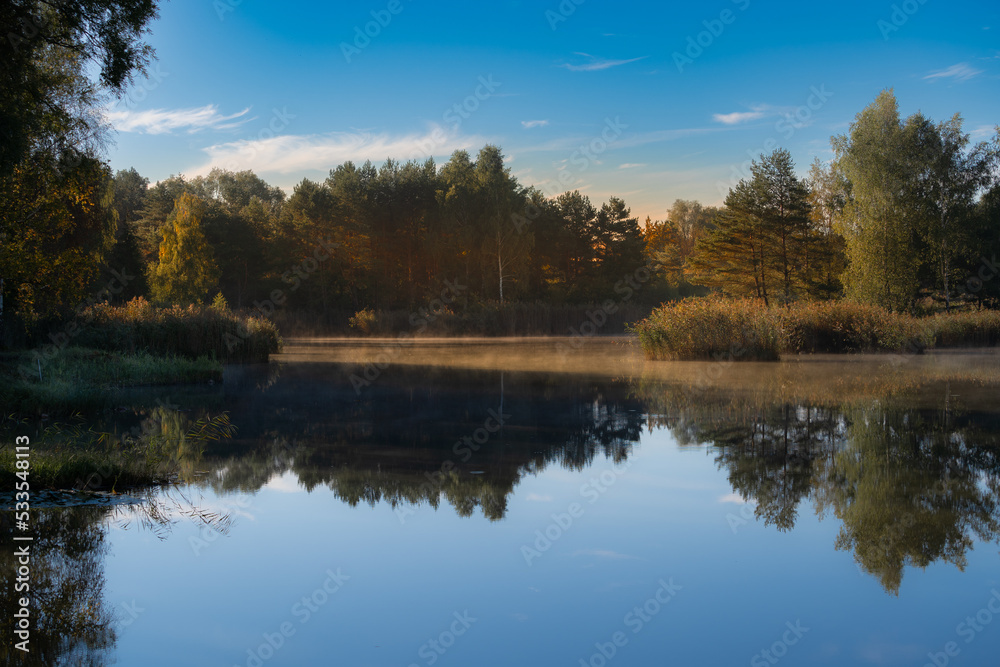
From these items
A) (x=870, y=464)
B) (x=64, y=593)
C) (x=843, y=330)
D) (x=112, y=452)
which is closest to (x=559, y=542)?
(x=64, y=593)

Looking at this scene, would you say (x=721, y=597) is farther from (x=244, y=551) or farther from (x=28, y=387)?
(x=28, y=387)

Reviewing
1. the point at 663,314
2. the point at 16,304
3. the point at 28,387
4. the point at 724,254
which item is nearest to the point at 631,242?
the point at 724,254

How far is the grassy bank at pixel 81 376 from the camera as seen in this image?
38.0 ft

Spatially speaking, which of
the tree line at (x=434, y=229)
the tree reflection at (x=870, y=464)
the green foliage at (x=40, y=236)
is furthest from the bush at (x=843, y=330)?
the green foliage at (x=40, y=236)

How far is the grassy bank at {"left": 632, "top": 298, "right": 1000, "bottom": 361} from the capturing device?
69.8 ft

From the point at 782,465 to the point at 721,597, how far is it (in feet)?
12.5

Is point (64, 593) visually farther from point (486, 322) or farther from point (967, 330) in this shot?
point (486, 322)

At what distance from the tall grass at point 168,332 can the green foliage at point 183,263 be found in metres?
23.4

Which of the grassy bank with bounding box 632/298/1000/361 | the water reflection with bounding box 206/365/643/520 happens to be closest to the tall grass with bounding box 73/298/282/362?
the water reflection with bounding box 206/365/643/520

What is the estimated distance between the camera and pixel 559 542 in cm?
507

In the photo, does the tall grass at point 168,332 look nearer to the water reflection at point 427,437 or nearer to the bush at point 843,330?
the water reflection at point 427,437

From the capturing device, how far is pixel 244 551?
495 cm

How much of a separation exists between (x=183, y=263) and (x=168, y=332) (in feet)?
86.4

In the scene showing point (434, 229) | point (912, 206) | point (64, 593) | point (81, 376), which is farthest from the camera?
point (434, 229)
